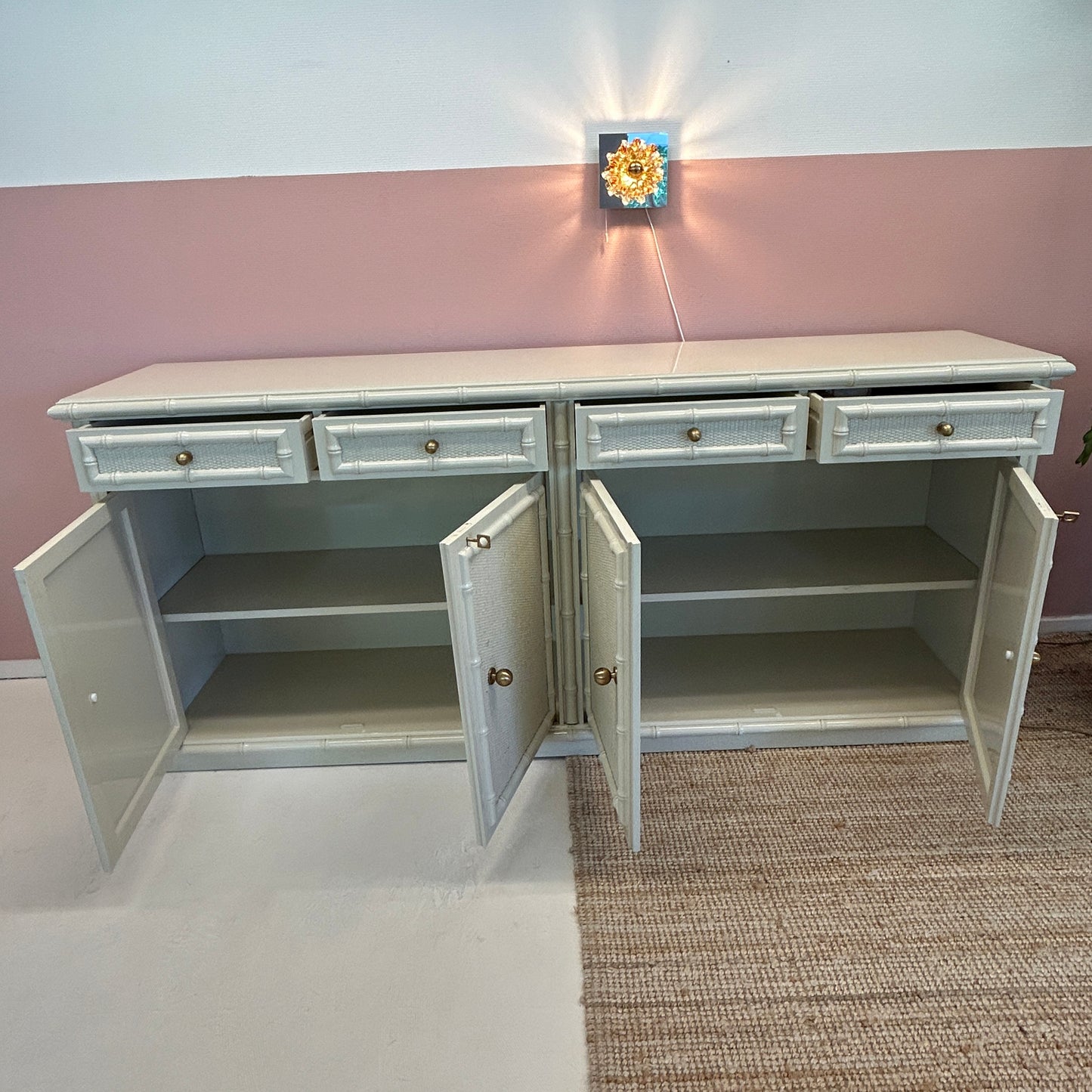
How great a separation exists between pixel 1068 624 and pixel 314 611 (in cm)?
214

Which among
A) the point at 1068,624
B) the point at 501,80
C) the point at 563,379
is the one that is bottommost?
the point at 1068,624

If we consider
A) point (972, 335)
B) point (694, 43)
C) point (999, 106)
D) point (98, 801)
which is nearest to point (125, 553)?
point (98, 801)

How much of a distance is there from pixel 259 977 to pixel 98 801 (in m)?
0.47

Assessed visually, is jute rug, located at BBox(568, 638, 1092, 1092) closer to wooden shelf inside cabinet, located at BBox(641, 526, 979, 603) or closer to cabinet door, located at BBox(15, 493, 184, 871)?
wooden shelf inside cabinet, located at BBox(641, 526, 979, 603)

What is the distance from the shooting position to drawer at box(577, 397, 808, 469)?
1.56 meters

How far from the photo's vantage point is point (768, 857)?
1612 mm

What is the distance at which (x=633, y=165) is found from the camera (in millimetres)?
1825

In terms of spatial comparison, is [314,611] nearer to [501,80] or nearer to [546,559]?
[546,559]

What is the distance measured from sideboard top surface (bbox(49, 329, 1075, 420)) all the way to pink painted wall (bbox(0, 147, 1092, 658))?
240 mm

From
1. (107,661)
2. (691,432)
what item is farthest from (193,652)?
(691,432)

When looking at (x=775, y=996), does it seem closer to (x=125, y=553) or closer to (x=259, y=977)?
(x=259, y=977)

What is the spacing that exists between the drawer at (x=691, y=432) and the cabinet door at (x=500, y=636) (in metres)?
0.18

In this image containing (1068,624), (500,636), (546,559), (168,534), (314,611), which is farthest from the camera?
(1068,624)

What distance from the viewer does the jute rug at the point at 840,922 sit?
4.08 ft
